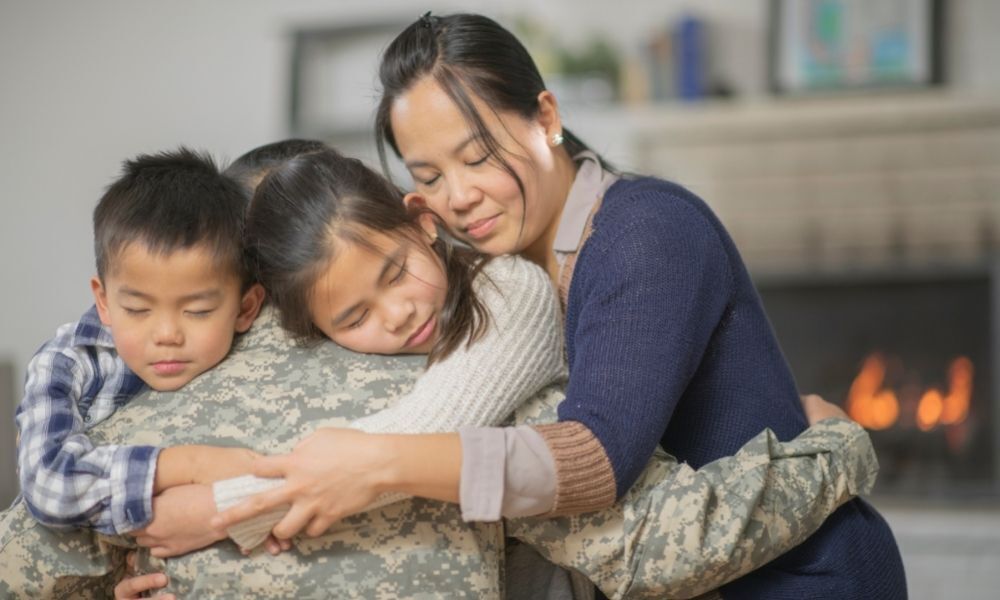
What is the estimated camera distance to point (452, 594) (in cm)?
124

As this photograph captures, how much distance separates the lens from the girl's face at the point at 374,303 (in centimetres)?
137

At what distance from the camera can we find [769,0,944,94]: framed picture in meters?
Result: 4.14

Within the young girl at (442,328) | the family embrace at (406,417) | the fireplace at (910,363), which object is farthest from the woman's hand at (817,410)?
the fireplace at (910,363)

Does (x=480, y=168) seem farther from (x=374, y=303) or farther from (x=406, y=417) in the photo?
(x=406, y=417)

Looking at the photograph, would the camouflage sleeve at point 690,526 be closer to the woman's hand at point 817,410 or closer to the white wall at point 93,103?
the woman's hand at point 817,410

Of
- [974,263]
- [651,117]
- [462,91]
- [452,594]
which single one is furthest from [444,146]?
[974,263]

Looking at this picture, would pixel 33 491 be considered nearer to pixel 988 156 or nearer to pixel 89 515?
pixel 89 515

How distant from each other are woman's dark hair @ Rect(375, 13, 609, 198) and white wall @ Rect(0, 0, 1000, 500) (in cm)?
335

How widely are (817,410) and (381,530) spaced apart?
70 cm

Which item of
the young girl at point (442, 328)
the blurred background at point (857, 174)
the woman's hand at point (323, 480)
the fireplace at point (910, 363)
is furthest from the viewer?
the fireplace at point (910, 363)

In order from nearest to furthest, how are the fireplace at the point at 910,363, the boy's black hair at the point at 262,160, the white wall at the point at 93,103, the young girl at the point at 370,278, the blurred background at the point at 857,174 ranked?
the young girl at the point at 370,278, the boy's black hair at the point at 262,160, the blurred background at the point at 857,174, the fireplace at the point at 910,363, the white wall at the point at 93,103

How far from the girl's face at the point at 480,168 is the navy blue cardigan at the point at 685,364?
0.14 m

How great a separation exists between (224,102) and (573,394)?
408 cm

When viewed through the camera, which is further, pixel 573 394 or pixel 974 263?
pixel 974 263
